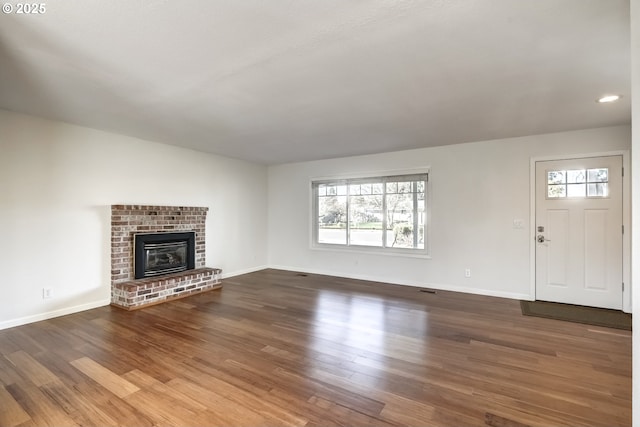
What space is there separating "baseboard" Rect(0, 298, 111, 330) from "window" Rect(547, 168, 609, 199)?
21.5 feet

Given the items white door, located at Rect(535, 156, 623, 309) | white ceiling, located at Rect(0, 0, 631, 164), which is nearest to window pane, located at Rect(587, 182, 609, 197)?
white door, located at Rect(535, 156, 623, 309)

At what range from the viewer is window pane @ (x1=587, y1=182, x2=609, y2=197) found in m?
4.07

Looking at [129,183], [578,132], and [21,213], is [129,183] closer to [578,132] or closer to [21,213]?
[21,213]

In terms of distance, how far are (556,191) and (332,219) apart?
3757mm

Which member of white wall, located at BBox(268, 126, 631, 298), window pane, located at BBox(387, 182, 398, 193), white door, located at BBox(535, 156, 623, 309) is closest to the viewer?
white door, located at BBox(535, 156, 623, 309)

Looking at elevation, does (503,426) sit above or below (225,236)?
below

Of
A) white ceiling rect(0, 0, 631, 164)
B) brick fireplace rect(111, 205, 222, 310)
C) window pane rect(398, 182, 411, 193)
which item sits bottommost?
brick fireplace rect(111, 205, 222, 310)

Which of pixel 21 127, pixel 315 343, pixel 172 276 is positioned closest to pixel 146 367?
pixel 315 343

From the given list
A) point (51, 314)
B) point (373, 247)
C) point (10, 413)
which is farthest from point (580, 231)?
point (51, 314)

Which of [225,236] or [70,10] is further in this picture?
[225,236]

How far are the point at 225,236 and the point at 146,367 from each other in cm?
365

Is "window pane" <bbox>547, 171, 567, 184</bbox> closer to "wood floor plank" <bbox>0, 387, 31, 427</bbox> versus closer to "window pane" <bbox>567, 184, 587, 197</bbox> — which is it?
"window pane" <bbox>567, 184, 587, 197</bbox>

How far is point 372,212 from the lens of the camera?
588 centimetres

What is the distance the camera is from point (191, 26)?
6.16 ft
